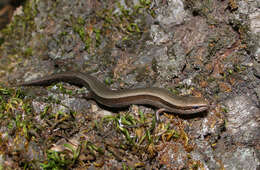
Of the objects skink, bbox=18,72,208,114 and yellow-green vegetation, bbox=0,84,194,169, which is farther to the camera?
skink, bbox=18,72,208,114

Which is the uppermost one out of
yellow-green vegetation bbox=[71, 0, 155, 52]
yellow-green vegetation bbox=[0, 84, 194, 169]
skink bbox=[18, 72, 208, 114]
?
yellow-green vegetation bbox=[71, 0, 155, 52]

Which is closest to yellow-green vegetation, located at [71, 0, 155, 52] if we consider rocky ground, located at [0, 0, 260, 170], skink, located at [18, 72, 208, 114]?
rocky ground, located at [0, 0, 260, 170]

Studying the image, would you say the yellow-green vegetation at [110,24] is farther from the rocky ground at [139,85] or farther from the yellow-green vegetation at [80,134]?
the yellow-green vegetation at [80,134]

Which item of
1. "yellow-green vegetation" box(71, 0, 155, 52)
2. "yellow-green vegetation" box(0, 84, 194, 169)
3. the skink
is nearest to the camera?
"yellow-green vegetation" box(0, 84, 194, 169)

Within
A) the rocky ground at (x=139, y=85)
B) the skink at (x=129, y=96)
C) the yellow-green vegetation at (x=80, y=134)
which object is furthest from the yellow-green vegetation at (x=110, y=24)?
the yellow-green vegetation at (x=80, y=134)

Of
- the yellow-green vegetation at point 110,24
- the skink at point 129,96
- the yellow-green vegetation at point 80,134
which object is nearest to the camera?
the yellow-green vegetation at point 80,134

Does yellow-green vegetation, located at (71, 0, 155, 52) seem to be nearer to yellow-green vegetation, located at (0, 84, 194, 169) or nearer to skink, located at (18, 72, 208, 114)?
skink, located at (18, 72, 208, 114)
